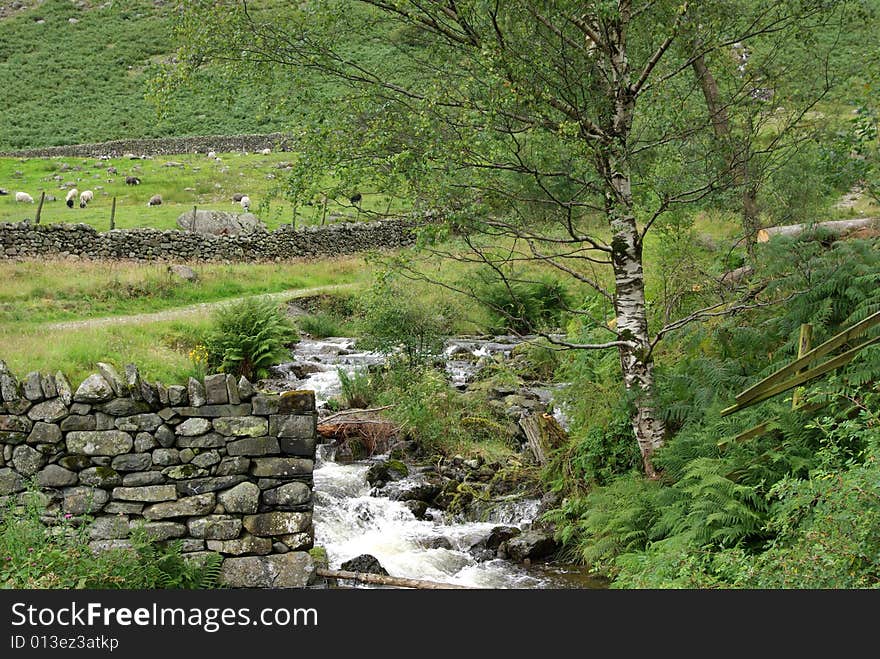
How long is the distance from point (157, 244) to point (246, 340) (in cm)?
1067

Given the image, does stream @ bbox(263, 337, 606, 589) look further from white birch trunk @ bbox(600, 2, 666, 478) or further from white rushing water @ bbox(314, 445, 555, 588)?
white birch trunk @ bbox(600, 2, 666, 478)

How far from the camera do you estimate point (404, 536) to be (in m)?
10.5

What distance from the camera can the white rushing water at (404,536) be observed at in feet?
30.9

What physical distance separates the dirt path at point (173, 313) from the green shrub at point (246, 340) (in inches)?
39.1

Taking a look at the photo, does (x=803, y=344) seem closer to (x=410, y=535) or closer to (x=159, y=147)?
(x=410, y=535)

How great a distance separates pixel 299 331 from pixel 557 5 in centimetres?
1264

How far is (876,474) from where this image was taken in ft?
19.2

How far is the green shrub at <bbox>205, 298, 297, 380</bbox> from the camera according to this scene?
15.9 meters

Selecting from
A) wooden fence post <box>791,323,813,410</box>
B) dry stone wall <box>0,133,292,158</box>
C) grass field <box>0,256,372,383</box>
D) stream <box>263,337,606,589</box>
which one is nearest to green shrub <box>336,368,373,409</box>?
stream <box>263,337,606,589</box>

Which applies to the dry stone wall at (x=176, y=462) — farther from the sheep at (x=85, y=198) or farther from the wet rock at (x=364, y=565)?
the sheep at (x=85, y=198)

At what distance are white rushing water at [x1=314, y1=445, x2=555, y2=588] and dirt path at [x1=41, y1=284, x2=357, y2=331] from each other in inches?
196

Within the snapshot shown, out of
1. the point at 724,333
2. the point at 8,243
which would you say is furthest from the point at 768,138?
the point at 8,243

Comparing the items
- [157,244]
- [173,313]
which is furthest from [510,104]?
[157,244]

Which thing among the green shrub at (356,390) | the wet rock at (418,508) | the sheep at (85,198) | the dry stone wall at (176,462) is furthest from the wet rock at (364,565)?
the sheep at (85,198)
